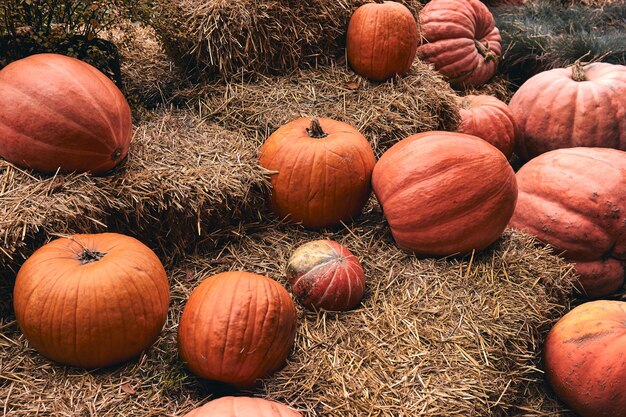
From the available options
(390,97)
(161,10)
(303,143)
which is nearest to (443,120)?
(390,97)

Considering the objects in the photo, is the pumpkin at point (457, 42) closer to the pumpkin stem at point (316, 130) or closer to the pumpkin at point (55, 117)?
the pumpkin stem at point (316, 130)

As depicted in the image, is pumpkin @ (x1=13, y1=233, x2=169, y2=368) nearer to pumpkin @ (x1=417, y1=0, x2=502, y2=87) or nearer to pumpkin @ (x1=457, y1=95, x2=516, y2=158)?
pumpkin @ (x1=457, y1=95, x2=516, y2=158)

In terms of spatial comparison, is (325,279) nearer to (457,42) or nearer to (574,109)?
(574,109)

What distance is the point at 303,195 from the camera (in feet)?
11.7

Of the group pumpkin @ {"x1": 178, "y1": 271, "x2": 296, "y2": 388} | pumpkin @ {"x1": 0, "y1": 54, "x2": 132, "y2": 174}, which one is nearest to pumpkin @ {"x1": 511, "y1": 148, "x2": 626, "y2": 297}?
pumpkin @ {"x1": 178, "y1": 271, "x2": 296, "y2": 388}

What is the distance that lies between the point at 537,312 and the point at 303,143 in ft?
5.06

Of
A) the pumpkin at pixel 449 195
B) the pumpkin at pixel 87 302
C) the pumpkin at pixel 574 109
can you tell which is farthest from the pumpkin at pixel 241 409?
the pumpkin at pixel 574 109

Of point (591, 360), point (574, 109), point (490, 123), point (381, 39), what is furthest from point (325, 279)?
point (574, 109)

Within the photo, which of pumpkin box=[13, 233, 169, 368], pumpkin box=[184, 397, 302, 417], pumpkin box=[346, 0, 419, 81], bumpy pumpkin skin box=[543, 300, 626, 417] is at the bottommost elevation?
bumpy pumpkin skin box=[543, 300, 626, 417]

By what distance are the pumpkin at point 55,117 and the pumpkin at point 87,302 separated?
486 millimetres

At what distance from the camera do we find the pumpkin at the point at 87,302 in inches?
100

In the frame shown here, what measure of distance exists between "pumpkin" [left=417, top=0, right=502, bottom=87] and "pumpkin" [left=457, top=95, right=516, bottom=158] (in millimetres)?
715

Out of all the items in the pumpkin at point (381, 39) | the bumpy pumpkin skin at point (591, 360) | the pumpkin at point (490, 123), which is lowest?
the bumpy pumpkin skin at point (591, 360)

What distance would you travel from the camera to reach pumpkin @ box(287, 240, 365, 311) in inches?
119
